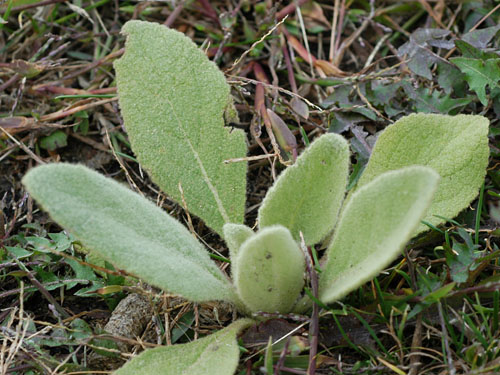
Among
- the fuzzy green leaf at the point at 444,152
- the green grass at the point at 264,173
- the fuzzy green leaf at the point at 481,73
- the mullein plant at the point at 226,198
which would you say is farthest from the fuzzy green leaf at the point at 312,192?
the fuzzy green leaf at the point at 481,73

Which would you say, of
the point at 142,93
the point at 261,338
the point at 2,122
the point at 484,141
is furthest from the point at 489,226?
the point at 2,122

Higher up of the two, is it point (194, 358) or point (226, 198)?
A: point (226, 198)

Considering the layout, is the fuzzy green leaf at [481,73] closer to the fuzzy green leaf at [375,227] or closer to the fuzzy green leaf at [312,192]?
the fuzzy green leaf at [312,192]

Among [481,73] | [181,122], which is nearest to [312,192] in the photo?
[181,122]

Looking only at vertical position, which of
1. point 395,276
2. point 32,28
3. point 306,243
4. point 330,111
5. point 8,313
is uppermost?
point 32,28

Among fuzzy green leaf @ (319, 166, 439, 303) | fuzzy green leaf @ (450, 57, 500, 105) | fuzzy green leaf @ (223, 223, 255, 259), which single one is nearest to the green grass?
fuzzy green leaf @ (450, 57, 500, 105)

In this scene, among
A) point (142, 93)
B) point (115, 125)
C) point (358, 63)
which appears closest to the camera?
point (142, 93)

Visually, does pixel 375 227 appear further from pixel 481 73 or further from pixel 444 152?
pixel 481 73

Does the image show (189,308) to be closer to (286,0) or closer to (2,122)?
(2,122)
